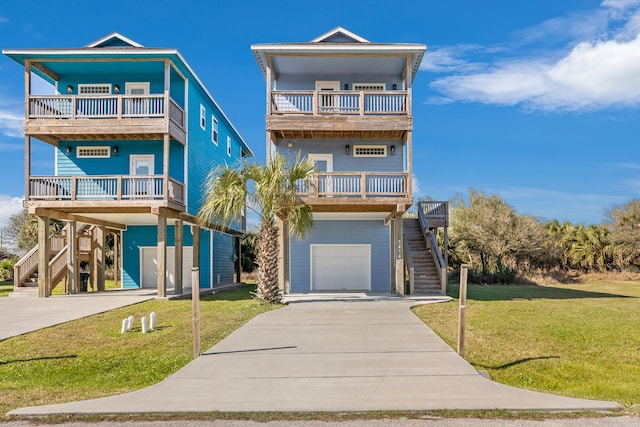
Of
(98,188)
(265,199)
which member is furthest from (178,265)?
(265,199)

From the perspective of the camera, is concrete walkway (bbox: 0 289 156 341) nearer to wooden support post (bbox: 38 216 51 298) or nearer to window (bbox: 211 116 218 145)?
wooden support post (bbox: 38 216 51 298)

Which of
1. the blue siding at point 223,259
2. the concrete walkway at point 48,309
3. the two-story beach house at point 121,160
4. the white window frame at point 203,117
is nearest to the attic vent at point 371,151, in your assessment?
the two-story beach house at point 121,160

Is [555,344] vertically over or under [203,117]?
under

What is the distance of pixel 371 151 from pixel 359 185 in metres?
3.75

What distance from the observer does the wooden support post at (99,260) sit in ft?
78.2

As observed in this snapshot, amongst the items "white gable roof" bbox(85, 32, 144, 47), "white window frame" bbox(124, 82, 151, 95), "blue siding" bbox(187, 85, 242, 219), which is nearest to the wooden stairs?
"blue siding" bbox(187, 85, 242, 219)

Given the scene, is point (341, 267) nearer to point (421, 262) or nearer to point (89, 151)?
point (421, 262)

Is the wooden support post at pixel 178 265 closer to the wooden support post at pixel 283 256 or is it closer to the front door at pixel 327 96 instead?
the wooden support post at pixel 283 256

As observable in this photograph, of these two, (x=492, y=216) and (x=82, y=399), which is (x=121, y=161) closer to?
(x=82, y=399)

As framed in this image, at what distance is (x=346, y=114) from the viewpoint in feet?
65.0

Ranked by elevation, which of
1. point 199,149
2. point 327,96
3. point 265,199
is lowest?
point 265,199

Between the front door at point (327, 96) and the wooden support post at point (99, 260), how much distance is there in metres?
12.0

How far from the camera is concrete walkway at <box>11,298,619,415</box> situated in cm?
590

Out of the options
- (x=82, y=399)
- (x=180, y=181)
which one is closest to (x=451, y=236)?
(x=180, y=181)
